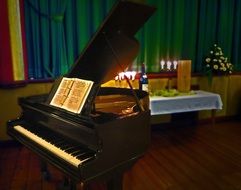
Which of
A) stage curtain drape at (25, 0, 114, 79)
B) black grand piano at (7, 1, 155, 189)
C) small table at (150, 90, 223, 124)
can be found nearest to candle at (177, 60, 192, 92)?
small table at (150, 90, 223, 124)

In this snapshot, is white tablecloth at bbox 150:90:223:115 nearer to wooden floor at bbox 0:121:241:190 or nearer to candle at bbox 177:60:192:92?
candle at bbox 177:60:192:92

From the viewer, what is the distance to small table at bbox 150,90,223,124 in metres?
3.69

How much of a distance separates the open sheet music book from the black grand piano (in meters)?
0.05

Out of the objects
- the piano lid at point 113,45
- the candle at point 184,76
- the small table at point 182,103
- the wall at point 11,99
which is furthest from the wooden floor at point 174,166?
the piano lid at point 113,45

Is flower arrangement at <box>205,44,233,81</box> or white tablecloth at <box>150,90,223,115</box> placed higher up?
flower arrangement at <box>205,44,233,81</box>

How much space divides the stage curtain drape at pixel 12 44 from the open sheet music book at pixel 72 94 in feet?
5.37

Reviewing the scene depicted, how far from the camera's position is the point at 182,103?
3812 millimetres

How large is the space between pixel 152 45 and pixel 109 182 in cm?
300

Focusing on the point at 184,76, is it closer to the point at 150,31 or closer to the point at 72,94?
the point at 150,31

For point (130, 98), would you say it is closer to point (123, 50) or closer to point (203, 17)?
point (123, 50)

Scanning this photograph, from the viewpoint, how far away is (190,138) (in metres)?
4.10

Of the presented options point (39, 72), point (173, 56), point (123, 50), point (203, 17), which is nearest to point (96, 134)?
point (123, 50)

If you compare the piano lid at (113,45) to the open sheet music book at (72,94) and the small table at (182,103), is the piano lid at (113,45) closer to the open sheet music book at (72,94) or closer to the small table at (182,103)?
the open sheet music book at (72,94)

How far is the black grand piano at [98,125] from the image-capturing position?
1656 mm
